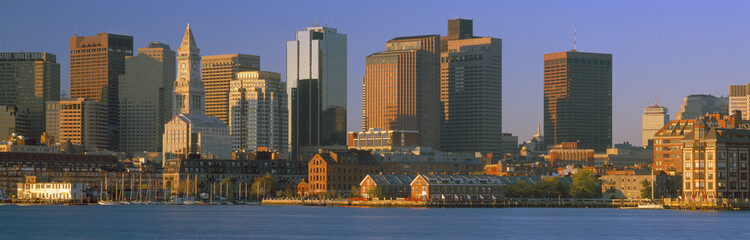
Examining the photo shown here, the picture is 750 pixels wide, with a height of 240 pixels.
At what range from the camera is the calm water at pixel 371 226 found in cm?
14250

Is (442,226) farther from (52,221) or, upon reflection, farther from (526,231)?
(52,221)

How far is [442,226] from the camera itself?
160 metres

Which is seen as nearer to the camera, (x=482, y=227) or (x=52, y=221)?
(x=482, y=227)

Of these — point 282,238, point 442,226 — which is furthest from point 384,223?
point 282,238

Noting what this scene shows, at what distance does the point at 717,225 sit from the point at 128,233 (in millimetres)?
69500

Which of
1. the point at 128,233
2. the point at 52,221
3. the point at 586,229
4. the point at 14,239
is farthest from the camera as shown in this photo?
the point at 52,221

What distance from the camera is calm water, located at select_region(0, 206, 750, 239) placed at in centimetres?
14250

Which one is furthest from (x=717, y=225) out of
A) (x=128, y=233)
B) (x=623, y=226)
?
(x=128, y=233)

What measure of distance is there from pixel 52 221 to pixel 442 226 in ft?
166

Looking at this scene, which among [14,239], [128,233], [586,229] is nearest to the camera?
[14,239]

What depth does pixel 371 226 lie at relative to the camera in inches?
6280

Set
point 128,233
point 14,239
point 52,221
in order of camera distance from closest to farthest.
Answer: point 14,239
point 128,233
point 52,221

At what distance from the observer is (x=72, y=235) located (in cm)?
14075

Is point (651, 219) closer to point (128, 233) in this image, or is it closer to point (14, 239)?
point (128, 233)
